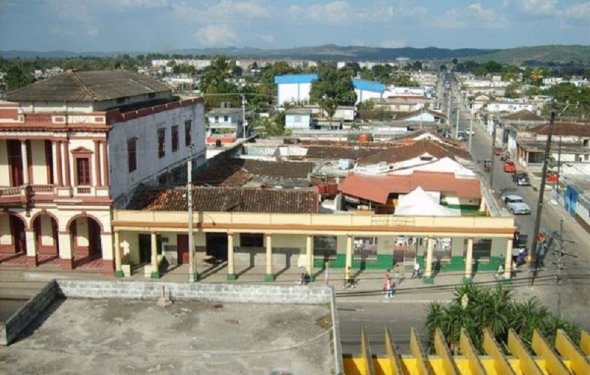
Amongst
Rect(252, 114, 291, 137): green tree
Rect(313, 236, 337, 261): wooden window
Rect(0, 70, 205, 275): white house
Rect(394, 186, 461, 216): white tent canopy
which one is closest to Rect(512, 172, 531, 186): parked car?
Rect(394, 186, 461, 216): white tent canopy

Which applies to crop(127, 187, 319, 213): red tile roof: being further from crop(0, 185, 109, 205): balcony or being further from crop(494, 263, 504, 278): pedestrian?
crop(494, 263, 504, 278): pedestrian

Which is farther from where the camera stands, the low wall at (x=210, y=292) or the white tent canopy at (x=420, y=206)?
the white tent canopy at (x=420, y=206)

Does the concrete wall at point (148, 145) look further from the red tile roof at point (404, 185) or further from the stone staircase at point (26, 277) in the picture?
the red tile roof at point (404, 185)

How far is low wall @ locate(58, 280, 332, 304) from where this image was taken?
1700 cm

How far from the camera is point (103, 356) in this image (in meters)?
14.1

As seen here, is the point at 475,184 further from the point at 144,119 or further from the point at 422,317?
the point at 144,119

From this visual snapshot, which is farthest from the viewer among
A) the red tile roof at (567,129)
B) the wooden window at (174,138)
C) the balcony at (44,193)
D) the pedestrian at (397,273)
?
the red tile roof at (567,129)

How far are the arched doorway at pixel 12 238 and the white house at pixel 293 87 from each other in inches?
3557

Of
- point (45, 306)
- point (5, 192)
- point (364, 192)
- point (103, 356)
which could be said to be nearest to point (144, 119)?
point (5, 192)

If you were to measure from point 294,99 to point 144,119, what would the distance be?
289 ft

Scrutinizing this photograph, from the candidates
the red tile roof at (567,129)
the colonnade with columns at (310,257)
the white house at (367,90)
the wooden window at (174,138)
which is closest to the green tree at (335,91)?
the white house at (367,90)

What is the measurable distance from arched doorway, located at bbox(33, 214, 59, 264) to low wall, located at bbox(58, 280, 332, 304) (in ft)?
63.7

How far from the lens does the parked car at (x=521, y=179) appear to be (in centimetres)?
5716

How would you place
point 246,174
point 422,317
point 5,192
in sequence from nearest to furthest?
point 422,317 → point 5,192 → point 246,174
